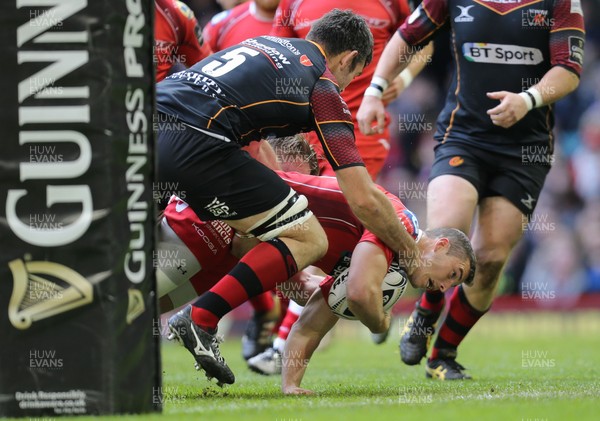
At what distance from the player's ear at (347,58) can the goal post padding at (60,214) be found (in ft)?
5.85

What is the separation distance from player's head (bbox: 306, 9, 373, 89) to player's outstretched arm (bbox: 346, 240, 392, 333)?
101 centimetres

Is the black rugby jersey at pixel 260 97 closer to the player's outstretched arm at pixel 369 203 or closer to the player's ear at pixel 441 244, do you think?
the player's outstretched arm at pixel 369 203

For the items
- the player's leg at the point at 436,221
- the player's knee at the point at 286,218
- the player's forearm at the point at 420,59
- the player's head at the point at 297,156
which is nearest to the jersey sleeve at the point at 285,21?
the player's forearm at the point at 420,59

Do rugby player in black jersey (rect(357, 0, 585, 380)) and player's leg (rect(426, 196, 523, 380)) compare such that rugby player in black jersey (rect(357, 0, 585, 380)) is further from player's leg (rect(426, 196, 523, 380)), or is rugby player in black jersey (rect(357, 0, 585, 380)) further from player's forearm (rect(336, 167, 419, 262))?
player's forearm (rect(336, 167, 419, 262))

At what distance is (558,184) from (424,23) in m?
9.81

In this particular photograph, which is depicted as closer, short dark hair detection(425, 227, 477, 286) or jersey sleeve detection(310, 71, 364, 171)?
jersey sleeve detection(310, 71, 364, 171)

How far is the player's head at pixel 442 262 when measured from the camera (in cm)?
539

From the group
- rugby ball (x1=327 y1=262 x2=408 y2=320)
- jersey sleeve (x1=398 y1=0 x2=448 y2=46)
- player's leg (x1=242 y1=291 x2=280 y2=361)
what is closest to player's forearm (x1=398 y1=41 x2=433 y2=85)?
jersey sleeve (x1=398 y1=0 x2=448 y2=46)

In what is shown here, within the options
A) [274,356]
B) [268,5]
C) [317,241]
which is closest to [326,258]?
[317,241]

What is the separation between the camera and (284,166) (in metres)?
6.63

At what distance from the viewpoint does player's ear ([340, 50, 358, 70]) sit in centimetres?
548

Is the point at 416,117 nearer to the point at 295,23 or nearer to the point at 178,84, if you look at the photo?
the point at 295,23

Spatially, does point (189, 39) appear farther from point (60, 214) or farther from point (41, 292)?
point (41, 292)

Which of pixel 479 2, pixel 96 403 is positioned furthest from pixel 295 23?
pixel 96 403
